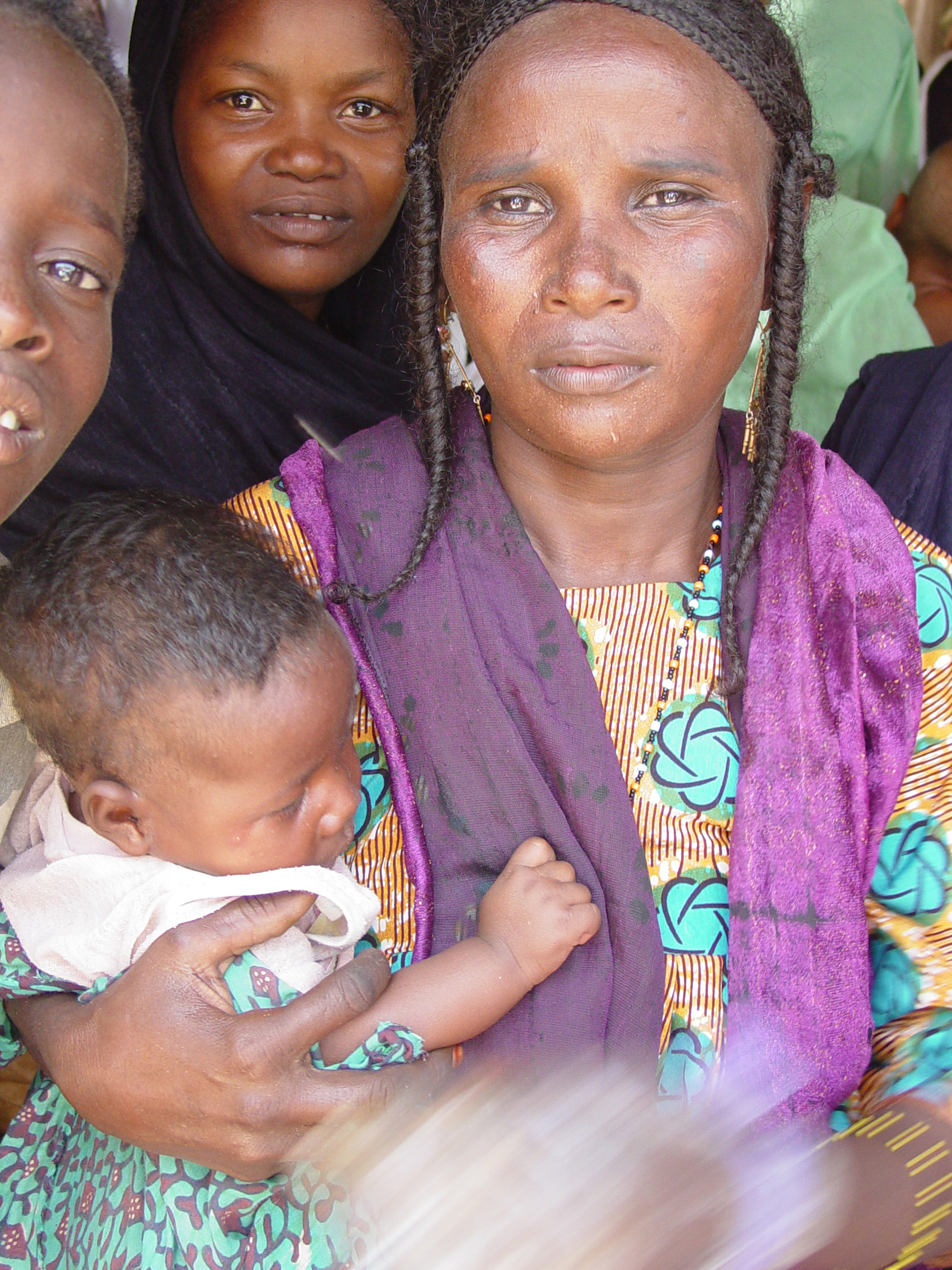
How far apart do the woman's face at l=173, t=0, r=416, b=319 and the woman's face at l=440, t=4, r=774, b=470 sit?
59 cm

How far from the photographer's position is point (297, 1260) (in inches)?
47.5

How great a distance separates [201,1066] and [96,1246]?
24cm

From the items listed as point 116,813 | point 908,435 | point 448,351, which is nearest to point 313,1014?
point 116,813

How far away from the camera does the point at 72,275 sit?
1275 mm

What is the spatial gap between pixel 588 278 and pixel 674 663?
492mm

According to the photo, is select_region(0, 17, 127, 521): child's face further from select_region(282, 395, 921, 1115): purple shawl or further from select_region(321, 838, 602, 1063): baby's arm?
select_region(321, 838, 602, 1063): baby's arm

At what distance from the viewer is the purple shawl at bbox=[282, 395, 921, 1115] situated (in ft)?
4.56

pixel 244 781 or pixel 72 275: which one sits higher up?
pixel 72 275

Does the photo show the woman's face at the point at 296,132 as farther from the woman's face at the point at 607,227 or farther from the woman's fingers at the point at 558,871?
the woman's fingers at the point at 558,871

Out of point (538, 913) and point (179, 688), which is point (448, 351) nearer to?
point (179, 688)

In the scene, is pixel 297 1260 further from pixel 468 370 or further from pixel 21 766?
pixel 468 370

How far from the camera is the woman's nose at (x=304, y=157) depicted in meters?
1.97

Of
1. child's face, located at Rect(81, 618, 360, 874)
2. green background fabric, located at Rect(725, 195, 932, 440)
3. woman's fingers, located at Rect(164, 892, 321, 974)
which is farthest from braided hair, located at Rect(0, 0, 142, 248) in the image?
green background fabric, located at Rect(725, 195, 932, 440)

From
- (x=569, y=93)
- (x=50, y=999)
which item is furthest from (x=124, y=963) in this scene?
(x=569, y=93)
